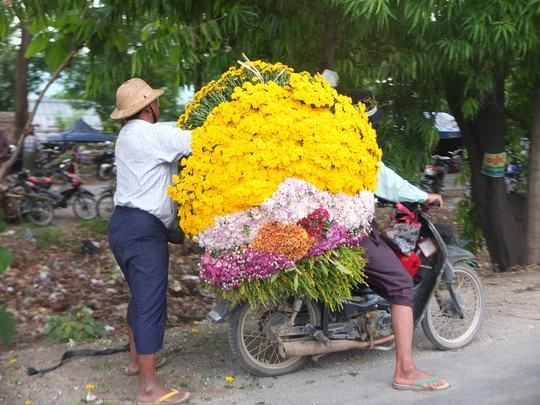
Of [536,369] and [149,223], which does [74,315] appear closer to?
[149,223]

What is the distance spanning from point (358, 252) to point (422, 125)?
213 cm

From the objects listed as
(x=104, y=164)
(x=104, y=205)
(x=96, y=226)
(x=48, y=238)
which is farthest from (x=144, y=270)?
(x=104, y=164)

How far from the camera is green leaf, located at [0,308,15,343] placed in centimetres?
436

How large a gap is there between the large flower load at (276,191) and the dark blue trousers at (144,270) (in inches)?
9.7

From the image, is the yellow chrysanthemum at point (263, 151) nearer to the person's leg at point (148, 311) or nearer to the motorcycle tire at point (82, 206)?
the person's leg at point (148, 311)

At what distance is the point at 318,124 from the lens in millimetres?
4008

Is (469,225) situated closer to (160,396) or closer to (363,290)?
(363,290)

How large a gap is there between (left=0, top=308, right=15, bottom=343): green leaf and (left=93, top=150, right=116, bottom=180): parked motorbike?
16.5 metres

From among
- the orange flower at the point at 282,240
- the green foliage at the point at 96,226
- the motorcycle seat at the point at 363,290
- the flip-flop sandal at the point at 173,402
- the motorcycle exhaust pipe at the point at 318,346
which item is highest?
the orange flower at the point at 282,240

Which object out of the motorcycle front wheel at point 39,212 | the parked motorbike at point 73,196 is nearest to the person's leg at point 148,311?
the motorcycle front wheel at point 39,212

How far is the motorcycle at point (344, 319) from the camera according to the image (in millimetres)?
4453

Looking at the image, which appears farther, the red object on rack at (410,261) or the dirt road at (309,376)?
the red object on rack at (410,261)

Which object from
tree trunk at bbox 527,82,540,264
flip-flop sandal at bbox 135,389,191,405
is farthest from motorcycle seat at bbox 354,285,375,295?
tree trunk at bbox 527,82,540,264

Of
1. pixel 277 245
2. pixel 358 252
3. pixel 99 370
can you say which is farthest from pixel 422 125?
pixel 99 370
